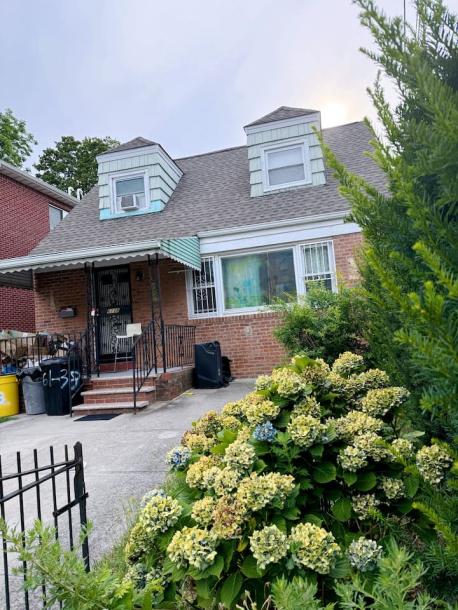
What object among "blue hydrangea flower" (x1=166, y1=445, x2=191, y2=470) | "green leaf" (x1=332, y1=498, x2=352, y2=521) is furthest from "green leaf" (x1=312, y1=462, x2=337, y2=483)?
"blue hydrangea flower" (x1=166, y1=445, x2=191, y2=470)

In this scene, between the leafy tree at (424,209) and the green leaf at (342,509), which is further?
the green leaf at (342,509)

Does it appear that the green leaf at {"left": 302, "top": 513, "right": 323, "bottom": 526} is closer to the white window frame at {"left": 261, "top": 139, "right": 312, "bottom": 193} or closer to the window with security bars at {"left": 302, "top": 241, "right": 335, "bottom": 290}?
the window with security bars at {"left": 302, "top": 241, "right": 335, "bottom": 290}

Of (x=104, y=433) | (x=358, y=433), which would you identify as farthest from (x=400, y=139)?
(x=104, y=433)

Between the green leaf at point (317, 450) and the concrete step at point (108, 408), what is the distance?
5.65m

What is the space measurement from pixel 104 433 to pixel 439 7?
5836mm

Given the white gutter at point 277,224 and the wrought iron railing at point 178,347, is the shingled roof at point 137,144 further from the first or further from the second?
the wrought iron railing at point 178,347

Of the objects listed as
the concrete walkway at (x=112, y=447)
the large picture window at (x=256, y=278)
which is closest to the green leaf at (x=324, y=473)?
the concrete walkway at (x=112, y=447)

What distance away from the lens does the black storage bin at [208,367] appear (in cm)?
860

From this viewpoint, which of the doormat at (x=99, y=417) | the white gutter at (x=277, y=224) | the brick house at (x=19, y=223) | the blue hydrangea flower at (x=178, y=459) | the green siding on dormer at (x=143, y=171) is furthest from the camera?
the brick house at (x=19, y=223)

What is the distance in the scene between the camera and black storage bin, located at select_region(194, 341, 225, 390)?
8.60m

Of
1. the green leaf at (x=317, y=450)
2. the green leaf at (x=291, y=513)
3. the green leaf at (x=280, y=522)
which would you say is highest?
the green leaf at (x=317, y=450)

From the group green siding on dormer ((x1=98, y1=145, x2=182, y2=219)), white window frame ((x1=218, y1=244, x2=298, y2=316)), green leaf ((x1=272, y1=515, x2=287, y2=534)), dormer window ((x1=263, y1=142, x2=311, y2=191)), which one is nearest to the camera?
green leaf ((x1=272, y1=515, x2=287, y2=534))

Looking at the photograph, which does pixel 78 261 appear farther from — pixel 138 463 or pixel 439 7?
pixel 439 7

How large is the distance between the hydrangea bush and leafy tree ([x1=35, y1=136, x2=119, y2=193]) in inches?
1168
